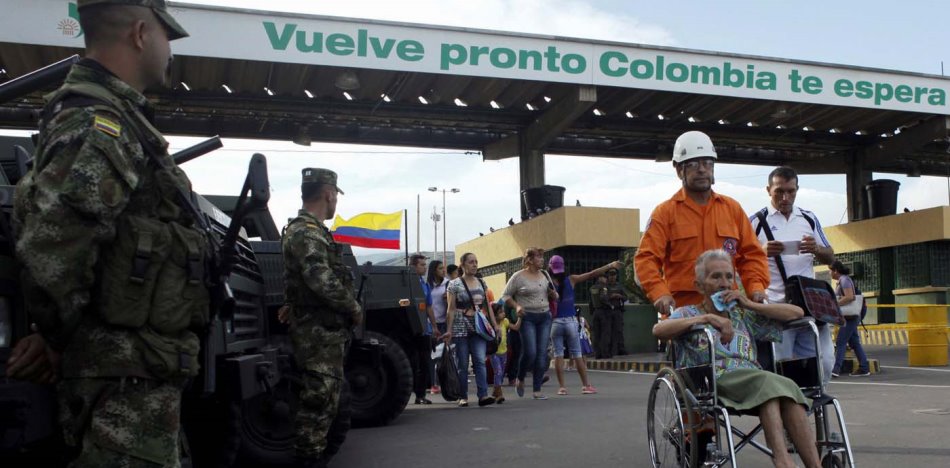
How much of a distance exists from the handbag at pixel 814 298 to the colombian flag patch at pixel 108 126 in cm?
449

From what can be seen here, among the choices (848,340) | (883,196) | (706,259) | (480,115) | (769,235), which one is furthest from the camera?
(883,196)

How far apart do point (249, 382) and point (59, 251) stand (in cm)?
195

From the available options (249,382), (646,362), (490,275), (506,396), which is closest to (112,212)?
(249,382)

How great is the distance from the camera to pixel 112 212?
2.61m

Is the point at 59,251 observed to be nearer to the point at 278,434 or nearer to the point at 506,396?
the point at 278,434

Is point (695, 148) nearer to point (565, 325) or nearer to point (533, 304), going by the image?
point (533, 304)

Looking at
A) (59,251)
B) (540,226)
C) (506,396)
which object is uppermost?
(540,226)

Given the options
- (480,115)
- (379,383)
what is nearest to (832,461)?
(379,383)

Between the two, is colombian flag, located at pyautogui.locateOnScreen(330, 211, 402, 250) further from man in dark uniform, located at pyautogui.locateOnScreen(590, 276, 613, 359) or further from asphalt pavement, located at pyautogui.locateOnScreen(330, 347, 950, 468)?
asphalt pavement, located at pyautogui.locateOnScreen(330, 347, 950, 468)

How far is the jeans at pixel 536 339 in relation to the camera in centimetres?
1135

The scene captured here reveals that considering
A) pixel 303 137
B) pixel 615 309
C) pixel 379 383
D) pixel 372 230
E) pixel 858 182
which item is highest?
pixel 303 137

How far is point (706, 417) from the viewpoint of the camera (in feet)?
16.6

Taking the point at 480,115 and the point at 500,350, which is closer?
the point at 500,350

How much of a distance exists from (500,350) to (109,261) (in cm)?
1059
